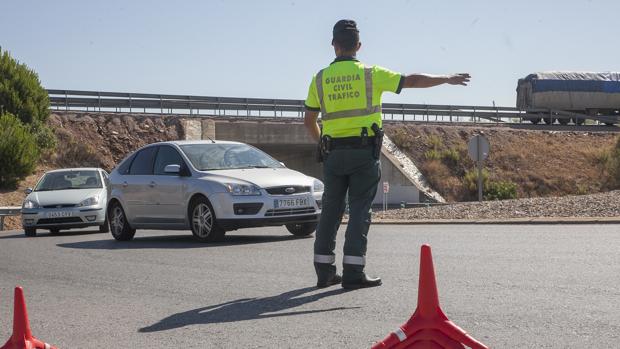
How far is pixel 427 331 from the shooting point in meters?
4.94

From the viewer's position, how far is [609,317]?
6477mm

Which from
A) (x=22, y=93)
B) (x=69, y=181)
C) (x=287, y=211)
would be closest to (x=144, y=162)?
(x=287, y=211)

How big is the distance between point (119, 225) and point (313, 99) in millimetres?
8321

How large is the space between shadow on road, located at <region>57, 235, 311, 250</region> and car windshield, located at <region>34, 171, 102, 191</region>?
18.2ft

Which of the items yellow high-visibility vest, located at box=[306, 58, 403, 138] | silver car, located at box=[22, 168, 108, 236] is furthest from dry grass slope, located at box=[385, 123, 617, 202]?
yellow high-visibility vest, located at box=[306, 58, 403, 138]

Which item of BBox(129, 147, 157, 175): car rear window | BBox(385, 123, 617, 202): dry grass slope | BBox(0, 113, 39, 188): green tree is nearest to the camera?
BBox(129, 147, 157, 175): car rear window

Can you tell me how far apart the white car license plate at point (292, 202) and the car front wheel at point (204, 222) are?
0.86 m

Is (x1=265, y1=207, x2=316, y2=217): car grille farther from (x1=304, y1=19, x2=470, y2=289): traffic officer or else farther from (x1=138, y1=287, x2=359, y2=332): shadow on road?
(x1=138, y1=287, x2=359, y2=332): shadow on road

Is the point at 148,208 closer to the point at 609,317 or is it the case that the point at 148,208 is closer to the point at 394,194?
the point at 609,317

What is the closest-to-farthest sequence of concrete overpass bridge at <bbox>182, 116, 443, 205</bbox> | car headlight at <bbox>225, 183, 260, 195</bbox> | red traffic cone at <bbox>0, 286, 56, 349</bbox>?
red traffic cone at <bbox>0, 286, 56, 349</bbox> → car headlight at <bbox>225, 183, 260, 195</bbox> → concrete overpass bridge at <bbox>182, 116, 443, 205</bbox>

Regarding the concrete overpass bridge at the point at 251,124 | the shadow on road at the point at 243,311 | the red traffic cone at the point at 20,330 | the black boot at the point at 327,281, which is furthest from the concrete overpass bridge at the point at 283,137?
the red traffic cone at the point at 20,330

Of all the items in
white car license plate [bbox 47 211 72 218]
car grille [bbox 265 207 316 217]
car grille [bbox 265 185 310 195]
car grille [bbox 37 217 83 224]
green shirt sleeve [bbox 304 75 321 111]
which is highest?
green shirt sleeve [bbox 304 75 321 111]

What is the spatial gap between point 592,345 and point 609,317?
0.90 m

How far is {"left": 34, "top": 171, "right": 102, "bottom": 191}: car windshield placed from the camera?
Result: 2194cm
